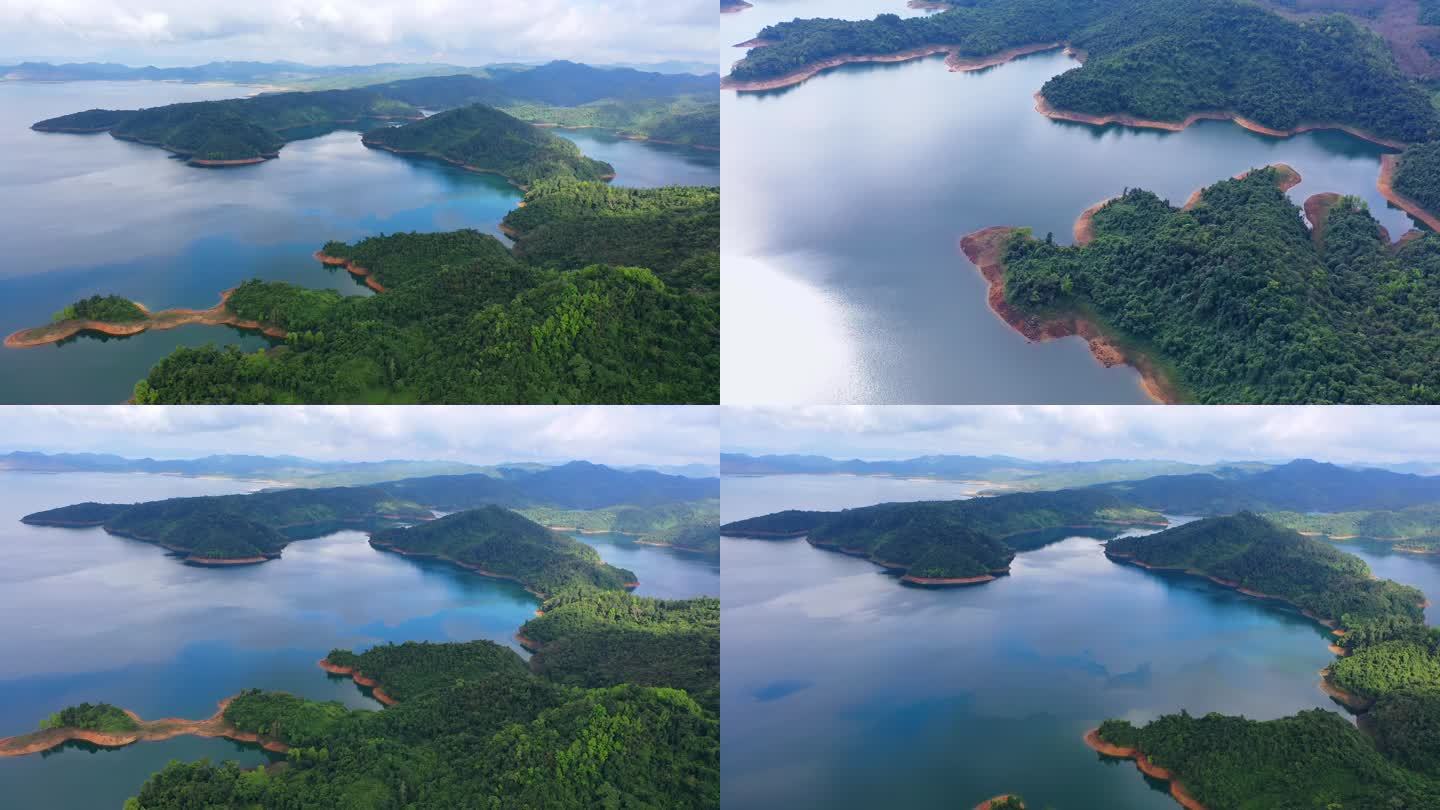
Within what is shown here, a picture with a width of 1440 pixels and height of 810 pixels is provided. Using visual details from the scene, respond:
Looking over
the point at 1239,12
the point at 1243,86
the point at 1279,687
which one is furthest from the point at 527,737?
the point at 1239,12

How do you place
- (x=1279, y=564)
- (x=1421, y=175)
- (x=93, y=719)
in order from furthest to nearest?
(x=1279, y=564)
(x=1421, y=175)
(x=93, y=719)

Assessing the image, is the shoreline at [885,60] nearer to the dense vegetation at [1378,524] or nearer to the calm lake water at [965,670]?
the calm lake water at [965,670]

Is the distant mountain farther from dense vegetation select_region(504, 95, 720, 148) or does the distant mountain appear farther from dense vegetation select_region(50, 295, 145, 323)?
dense vegetation select_region(50, 295, 145, 323)

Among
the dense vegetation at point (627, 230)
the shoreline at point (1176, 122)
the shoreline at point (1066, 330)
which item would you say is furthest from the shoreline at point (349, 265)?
the shoreline at point (1176, 122)

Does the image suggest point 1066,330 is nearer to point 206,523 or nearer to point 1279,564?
point 1279,564

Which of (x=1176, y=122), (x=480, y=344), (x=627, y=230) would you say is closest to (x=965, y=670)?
(x=480, y=344)

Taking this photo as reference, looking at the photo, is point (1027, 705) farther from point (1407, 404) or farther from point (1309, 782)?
point (1407, 404)
